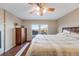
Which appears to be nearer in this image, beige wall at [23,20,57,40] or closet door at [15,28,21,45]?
closet door at [15,28,21,45]

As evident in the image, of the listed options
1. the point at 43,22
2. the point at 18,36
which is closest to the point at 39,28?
the point at 43,22

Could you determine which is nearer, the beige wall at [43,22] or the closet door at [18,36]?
the closet door at [18,36]

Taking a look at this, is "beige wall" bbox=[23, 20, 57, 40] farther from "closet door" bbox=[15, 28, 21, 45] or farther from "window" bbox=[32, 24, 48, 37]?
"closet door" bbox=[15, 28, 21, 45]

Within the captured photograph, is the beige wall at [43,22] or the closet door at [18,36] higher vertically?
the beige wall at [43,22]

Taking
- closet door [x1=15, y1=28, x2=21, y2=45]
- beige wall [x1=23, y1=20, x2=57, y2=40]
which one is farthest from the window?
closet door [x1=15, y1=28, x2=21, y2=45]

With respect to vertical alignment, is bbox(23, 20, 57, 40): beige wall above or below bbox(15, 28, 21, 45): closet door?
above

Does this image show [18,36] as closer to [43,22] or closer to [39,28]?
[39,28]

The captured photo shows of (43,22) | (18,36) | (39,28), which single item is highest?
(43,22)

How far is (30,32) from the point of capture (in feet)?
26.2

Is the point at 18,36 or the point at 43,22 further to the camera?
the point at 43,22

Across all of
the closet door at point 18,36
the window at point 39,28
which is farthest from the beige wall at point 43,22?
the closet door at point 18,36

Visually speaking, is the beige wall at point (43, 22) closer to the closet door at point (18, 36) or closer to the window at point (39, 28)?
the window at point (39, 28)

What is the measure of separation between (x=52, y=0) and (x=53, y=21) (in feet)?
23.2

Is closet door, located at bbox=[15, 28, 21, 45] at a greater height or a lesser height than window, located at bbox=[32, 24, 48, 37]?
lesser
